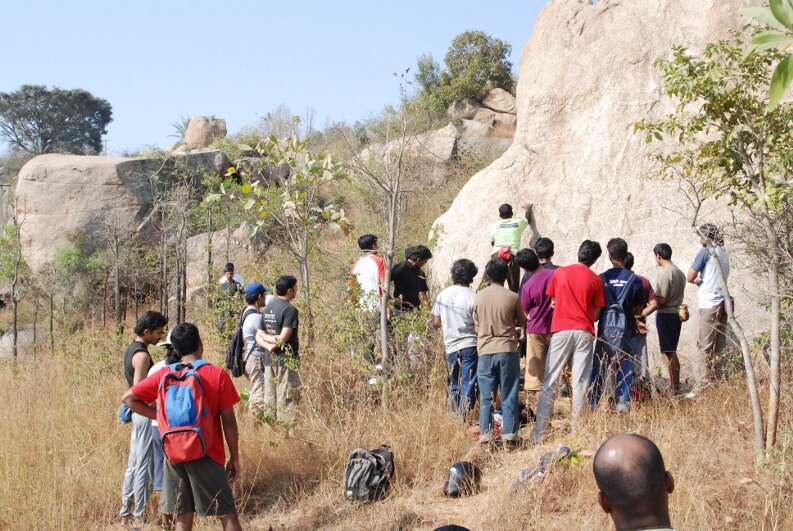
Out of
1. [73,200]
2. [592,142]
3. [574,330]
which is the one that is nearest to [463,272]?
[574,330]

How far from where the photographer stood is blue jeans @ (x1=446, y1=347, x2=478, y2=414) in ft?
22.5

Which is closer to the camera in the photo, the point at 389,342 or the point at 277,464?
the point at 277,464

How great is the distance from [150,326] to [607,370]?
156 inches

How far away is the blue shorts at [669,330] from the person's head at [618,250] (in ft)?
3.51

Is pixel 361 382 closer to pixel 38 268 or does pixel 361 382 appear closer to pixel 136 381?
pixel 136 381

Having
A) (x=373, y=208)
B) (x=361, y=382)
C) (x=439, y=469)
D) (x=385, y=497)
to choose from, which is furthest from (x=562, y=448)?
(x=373, y=208)

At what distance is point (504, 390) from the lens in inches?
252

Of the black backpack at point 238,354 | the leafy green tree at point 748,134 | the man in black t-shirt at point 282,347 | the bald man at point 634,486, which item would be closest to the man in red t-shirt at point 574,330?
the leafy green tree at point 748,134

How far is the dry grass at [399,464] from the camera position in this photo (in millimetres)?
5062

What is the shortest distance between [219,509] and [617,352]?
3727mm

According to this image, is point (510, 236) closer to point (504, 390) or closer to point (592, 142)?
point (592, 142)

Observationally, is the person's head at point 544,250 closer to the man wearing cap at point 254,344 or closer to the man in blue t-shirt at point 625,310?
the man in blue t-shirt at point 625,310

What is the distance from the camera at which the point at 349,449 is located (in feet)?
20.8

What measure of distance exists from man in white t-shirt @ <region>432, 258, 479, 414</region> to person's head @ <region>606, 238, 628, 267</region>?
1.27 metres
